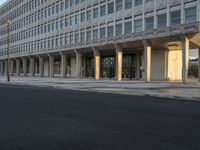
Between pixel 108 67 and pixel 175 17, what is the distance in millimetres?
21147

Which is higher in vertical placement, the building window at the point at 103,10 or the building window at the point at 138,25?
the building window at the point at 103,10

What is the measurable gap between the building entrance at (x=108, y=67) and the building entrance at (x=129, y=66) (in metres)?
2.51

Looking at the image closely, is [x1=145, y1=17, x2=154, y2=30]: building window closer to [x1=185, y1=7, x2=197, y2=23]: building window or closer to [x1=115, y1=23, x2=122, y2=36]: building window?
[x1=185, y1=7, x2=197, y2=23]: building window

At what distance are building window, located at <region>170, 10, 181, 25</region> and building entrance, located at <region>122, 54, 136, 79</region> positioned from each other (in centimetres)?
1526

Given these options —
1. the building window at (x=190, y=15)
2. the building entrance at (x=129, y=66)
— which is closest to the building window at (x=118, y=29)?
the building entrance at (x=129, y=66)

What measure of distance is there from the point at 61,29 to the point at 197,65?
30.0 metres

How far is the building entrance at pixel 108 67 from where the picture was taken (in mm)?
49781

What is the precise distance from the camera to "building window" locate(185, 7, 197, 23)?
30391 millimetres

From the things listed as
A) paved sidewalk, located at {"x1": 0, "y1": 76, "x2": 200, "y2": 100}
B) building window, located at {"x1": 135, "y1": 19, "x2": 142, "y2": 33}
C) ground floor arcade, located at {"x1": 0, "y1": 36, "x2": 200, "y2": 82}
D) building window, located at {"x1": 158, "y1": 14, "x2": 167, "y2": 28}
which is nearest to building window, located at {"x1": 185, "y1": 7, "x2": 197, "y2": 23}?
ground floor arcade, located at {"x1": 0, "y1": 36, "x2": 200, "y2": 82}

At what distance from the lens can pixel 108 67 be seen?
167 ft

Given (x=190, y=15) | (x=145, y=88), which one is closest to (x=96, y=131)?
(x=145, y=88)

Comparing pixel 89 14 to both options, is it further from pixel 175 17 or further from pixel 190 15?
pixel 190 15

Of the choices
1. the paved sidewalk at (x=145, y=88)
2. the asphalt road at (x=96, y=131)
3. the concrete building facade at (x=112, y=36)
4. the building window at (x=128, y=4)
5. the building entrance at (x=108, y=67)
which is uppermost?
the building window at (x=128, y=4)

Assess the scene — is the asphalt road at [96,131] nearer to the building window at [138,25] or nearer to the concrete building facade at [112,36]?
the concrete building facade at [112,36]
